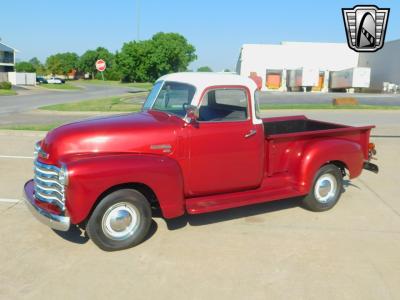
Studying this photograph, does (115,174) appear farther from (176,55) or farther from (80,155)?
(176,55)

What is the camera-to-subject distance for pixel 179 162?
15.5 ft

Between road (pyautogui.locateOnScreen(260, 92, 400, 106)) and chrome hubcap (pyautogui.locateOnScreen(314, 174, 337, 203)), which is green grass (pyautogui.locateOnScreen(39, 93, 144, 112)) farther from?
chrome hubcap (pyautogui.locateOnScreen(314, 174, 337, 203))

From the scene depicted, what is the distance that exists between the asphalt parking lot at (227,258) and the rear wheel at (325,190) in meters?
0.16

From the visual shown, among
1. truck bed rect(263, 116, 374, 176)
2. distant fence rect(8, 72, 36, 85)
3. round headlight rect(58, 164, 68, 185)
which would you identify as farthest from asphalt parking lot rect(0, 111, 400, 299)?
distant fence rect(8, 72, 36, 85)

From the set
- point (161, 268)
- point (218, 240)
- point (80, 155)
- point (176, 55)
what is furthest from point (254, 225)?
point (176, 55)

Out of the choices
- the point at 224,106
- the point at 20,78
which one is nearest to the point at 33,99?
the point at 224,106

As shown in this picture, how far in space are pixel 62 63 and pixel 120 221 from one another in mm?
132255

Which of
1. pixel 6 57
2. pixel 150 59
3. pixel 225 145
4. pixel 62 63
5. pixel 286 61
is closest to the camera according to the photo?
pixel 225 145

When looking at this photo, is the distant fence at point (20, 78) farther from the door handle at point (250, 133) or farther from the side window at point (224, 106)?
the door handle at point (250, 133)

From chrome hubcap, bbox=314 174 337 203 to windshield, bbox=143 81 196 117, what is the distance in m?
2.24

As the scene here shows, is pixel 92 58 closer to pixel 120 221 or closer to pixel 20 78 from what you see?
pixel 20 78

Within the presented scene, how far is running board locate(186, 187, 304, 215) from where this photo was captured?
15.6ft

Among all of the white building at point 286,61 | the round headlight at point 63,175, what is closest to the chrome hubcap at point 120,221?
the round headlight at point 63,175

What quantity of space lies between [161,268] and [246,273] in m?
0.85
